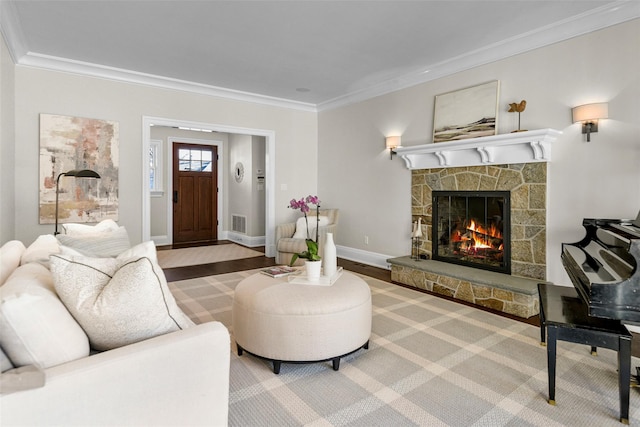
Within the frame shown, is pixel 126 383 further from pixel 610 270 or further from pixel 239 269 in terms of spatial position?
pixel 239 269

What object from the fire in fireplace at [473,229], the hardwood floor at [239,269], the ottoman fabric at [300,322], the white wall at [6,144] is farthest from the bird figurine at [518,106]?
the white wall at [6,144]

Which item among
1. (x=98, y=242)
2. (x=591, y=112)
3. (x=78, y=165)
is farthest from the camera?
(x=78, y=165)

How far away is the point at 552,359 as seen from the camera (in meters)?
1.85

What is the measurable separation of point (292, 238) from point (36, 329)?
4322 millimetres

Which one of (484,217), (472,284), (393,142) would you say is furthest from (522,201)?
(393,142)

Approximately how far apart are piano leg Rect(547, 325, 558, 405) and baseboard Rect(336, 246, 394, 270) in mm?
3104

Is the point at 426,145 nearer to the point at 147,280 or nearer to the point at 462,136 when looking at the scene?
the point at 462,136

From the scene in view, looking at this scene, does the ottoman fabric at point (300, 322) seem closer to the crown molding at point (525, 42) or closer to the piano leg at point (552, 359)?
the piano leg at point (552, 359)

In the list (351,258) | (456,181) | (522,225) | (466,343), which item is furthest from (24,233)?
(522,225)

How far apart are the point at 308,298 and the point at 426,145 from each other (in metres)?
2.73

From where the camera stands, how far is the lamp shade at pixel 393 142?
478 cm

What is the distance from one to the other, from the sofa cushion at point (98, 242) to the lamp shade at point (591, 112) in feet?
13.2

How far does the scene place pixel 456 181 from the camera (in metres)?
4.14

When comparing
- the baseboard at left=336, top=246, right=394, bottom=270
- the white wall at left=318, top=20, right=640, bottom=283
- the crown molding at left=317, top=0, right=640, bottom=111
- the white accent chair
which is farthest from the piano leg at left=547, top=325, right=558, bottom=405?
the white accent chair
